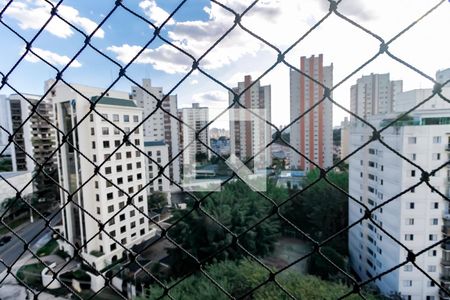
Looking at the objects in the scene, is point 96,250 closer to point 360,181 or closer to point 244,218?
point 244,218

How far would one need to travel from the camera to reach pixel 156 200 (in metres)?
8.73

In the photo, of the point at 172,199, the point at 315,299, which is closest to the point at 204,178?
the point at 315,299

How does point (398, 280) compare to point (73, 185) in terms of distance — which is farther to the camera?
point (73, 185)

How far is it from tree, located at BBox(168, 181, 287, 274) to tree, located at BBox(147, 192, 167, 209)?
333 cm

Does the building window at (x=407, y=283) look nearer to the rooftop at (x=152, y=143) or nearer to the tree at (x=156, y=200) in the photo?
the tree at (x=156, y=200)

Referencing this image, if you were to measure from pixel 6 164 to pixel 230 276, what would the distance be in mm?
12748

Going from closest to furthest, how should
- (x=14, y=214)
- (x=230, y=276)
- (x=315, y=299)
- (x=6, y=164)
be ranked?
(x=315, y=299) < (x=230, y=276) < (x=14, y=214) < (x=6, y=164)

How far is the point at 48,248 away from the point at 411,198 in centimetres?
830

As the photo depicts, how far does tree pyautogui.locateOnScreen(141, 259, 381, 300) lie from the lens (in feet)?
9.81

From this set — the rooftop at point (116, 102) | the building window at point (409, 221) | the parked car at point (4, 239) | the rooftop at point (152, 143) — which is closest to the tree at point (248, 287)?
the building window at point (409, 221)

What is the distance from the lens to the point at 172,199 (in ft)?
31.7

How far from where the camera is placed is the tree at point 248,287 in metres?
2.99

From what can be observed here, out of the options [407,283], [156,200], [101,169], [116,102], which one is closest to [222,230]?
[101,169]

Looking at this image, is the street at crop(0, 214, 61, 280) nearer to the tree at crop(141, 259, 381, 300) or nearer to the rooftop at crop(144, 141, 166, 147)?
the rooftop at crop(144, 141, 166, 147)
